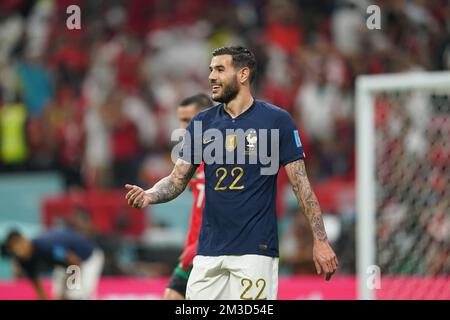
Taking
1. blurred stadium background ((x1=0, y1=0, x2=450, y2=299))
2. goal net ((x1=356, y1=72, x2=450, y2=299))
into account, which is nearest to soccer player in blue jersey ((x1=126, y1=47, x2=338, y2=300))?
goal net ((x1=356, y1=72, x2=450, y2=299))

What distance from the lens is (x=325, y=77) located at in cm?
1395

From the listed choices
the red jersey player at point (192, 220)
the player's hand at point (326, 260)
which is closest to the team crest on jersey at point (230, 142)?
the player's hand at point (326, 260)

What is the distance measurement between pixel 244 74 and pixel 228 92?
0.16 metres

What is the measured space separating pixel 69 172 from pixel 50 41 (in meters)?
2.49

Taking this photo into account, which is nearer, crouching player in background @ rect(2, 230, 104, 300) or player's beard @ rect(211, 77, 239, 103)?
player's beard @ rect(211, 77, 239, 103)

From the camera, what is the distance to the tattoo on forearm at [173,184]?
6098 millimetres

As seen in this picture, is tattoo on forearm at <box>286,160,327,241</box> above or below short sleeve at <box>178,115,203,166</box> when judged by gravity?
below

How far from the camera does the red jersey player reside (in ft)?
23.6

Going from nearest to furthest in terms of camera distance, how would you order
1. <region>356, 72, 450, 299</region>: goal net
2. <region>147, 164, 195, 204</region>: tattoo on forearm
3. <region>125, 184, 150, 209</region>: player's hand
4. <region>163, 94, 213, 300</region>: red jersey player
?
<region>125, 184, 150, 209</region>: player's hand < <region>147, 164, 195, 204</region>: tattoo on forearm < <region>163, 94, 213, 300</region>: red jersey player < <region>356, 72, 450, 299</region>: goal net

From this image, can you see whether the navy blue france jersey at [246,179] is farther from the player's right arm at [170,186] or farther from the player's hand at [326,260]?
the player's hand at [326,260]

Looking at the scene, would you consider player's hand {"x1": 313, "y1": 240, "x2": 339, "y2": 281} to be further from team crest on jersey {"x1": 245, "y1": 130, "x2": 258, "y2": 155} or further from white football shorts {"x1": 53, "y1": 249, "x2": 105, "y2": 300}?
white football shorts {"x1": 53, "y1": 249, "x2": 105, "y2": 300}

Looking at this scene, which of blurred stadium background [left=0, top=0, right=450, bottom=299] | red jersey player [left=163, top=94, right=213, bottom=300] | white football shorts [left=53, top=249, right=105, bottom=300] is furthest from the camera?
blurred stadium background [left=0, top=0, right=450, bottom=299]

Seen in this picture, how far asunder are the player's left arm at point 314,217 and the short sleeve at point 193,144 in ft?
1.74

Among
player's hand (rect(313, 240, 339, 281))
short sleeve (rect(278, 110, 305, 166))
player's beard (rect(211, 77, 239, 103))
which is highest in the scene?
player's beard (rect(211, 77, 239, 103))
